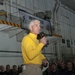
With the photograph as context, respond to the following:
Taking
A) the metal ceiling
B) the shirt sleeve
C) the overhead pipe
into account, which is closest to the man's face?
the shirt sleeve

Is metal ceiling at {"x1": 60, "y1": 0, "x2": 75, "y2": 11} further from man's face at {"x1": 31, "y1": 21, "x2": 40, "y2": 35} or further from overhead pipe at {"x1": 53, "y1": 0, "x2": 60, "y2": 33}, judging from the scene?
man's face at {"x1": 31, "y1": 21, "x2": 40, "y2": 35}

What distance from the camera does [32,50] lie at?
2994 millimetres

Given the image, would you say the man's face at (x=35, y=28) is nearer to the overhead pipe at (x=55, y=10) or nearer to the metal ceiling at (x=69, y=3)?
the overhead pipe at (x=55, y=10)

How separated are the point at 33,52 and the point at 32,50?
34mm

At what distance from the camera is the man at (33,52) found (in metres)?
2.99

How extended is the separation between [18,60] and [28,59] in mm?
6402

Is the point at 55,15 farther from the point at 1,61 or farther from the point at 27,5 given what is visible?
the point at 1,61

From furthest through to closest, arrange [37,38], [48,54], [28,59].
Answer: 1. [48,54]
2. [37,38]
3. [28,59]

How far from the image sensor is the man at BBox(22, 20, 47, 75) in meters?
2.99

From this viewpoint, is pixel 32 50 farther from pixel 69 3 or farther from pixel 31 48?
pixel 69 3

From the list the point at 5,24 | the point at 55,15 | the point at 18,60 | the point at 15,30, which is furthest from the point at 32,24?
the point at 55,15

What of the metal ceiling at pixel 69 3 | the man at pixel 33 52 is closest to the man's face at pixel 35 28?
the man at pixel 33 52

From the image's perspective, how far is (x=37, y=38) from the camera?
344cm

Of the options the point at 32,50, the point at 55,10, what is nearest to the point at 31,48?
the point at 32,50
